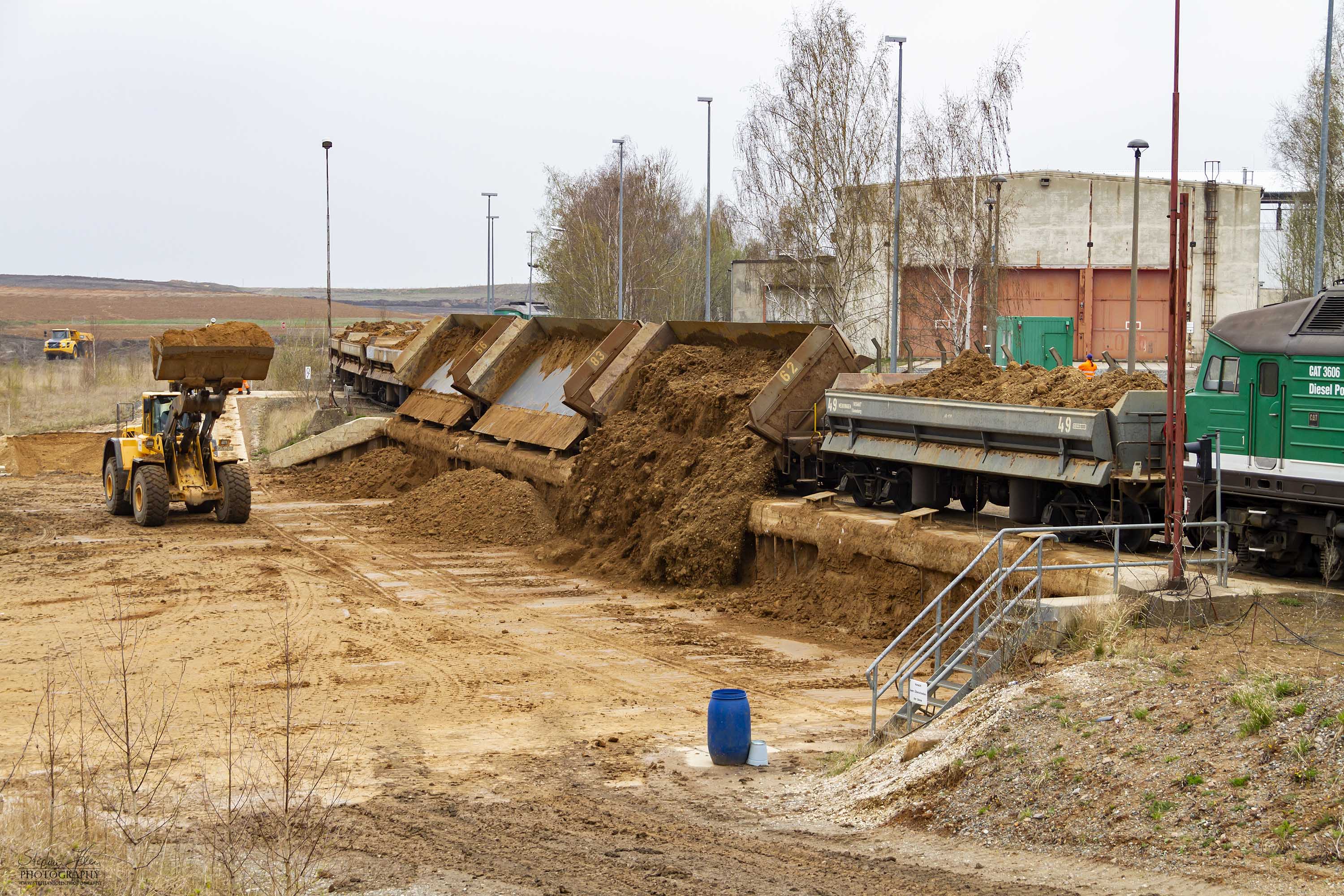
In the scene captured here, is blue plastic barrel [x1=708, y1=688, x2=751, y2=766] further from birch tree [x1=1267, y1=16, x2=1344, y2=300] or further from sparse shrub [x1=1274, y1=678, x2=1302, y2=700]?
birch tree [x1=1267, y1=16, x2=1344, y2=300]

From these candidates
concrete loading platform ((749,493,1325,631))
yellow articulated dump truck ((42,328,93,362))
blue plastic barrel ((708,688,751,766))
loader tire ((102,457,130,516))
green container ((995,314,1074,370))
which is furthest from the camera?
yellow articulated dump truck ((42,328,93,362))

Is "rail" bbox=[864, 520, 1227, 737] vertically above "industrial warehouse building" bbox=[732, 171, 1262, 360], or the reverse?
"industrial warehouse building" bbox=[732, 171, 1262, 360]

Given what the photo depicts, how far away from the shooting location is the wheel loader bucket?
955 inches

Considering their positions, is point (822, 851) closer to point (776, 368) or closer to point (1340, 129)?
point (776, 368)

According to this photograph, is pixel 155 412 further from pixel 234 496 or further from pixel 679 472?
pixel 679 472

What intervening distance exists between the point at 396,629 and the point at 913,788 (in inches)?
350

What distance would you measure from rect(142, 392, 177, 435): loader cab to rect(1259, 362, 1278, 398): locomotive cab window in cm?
1998

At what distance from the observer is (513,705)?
13.1 meters

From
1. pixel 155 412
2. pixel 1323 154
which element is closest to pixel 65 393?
pixel 155 412

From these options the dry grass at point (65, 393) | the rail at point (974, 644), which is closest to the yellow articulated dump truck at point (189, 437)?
the rail at point (974, 644)

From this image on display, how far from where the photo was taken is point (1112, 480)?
47.5 feet

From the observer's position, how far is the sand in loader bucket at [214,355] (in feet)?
79.5

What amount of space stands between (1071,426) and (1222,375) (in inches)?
66.8

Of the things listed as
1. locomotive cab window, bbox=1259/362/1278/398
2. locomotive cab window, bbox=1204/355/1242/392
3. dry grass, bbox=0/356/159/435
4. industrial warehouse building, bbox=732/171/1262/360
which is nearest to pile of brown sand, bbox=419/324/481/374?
dry grass, bbox=0/356/159/435
